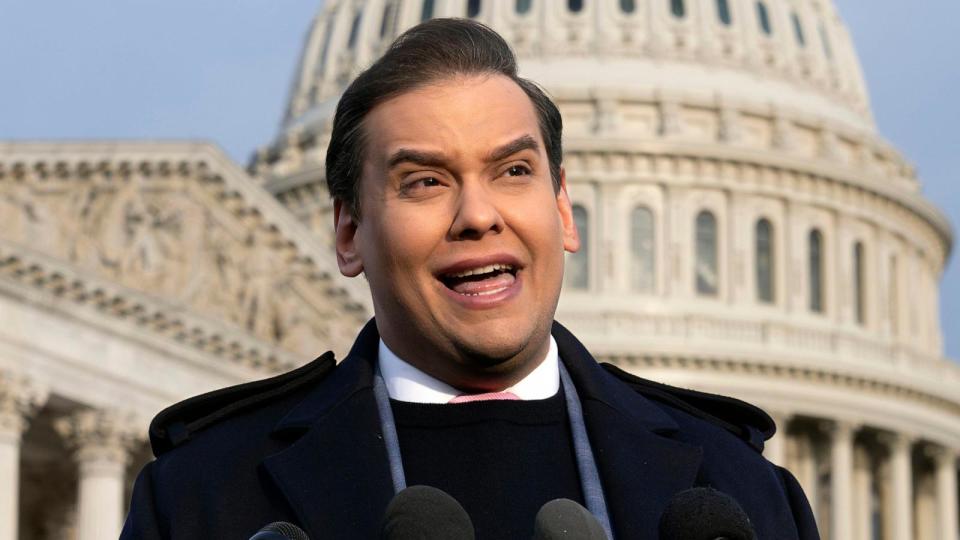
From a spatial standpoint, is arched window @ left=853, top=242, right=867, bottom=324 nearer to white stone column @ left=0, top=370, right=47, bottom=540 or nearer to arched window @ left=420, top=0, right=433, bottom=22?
arched window @ left=420, top=0, right=433, bottom=22

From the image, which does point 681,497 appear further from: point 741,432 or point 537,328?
point 741,432

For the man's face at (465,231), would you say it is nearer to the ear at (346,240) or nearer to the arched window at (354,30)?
the ear at (346,240)

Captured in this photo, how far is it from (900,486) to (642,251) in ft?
39.0

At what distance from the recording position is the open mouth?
5.19 m

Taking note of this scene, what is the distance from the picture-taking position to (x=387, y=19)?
100125 mm

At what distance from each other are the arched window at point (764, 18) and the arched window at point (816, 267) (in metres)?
10.1

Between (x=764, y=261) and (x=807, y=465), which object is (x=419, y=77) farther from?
(x=764, y=261)

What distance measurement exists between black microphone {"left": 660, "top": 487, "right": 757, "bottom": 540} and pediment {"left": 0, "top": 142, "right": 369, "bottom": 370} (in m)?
Result: 38.3

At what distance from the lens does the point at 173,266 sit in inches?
1874

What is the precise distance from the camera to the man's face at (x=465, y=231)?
519 centimetres

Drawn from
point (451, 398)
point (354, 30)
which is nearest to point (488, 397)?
point (451, 398)

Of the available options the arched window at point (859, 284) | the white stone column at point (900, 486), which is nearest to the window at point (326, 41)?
the arched window at point (859, 284)

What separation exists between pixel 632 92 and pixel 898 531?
1781cm

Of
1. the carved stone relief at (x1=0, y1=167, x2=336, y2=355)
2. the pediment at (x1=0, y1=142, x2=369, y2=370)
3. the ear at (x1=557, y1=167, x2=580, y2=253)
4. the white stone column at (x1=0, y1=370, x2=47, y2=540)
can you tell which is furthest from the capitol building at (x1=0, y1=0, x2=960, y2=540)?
the ear at (x1=557, y1=167, x2=580, y2=253)
